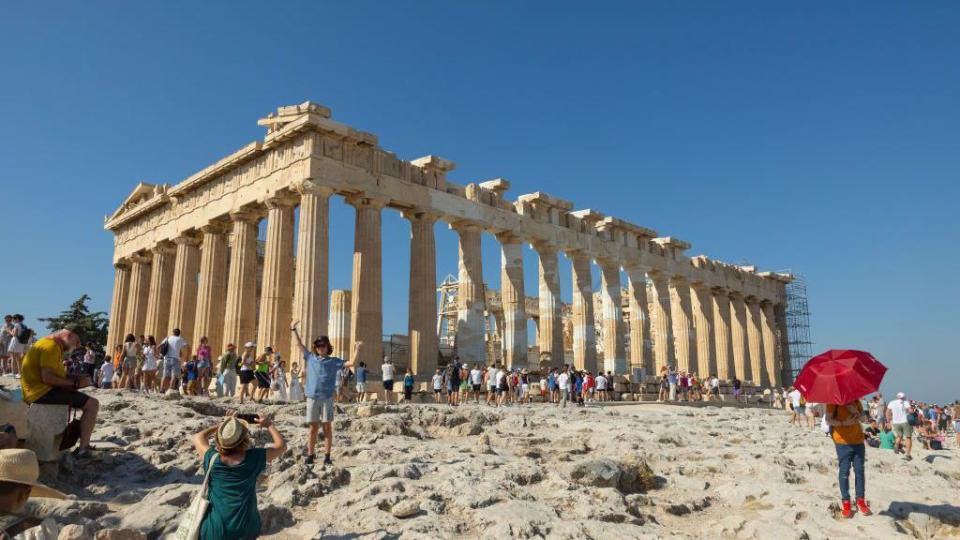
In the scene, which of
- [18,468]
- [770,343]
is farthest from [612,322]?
[18,468]

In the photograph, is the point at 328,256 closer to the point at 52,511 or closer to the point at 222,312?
the point at 222,312

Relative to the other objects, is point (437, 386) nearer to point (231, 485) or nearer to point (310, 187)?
point (310, 187)

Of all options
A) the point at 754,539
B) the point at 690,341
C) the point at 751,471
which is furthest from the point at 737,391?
the point at 754,539

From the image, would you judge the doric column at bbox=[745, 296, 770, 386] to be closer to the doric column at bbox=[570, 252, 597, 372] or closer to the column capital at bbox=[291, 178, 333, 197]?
the doric column at bbox=[570, 252, 597, 372]

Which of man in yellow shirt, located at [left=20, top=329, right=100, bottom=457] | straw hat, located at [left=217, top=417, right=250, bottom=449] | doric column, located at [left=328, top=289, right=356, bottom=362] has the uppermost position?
doric column, located at [left=328, top=289, right=356, bottom=362]

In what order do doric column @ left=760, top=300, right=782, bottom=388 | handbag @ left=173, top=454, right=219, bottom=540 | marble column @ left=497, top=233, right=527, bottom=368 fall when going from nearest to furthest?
1. handbag @ left=173, top=454, right=219, bottom=540
2. marble column @ left=497, top=233, right=527, bottom=368
3. doric column @ left=760, top=300, right=782, bottom=388

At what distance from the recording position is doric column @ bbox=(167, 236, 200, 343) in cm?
2958

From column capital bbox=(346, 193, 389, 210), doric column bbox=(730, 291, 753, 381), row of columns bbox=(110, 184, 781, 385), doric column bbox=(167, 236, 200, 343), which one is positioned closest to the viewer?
row of columns bbox=(110, 184, 781, 385)

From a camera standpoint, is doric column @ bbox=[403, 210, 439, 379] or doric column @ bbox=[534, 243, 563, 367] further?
doric column @ bbox=[534, 243, 563, 367]

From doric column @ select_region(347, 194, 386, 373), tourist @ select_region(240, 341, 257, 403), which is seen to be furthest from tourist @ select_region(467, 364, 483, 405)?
tourist @ select_region(240, 341, 257, 403)

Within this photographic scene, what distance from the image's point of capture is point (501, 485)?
28.5 ft

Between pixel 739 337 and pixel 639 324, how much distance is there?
9798 millimetres

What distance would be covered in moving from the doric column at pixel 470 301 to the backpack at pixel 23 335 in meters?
14.6

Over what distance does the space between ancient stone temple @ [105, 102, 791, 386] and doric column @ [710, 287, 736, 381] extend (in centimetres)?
44
